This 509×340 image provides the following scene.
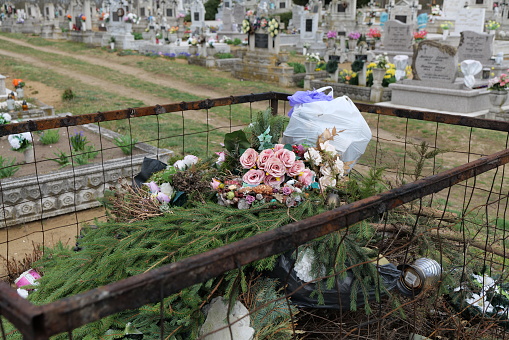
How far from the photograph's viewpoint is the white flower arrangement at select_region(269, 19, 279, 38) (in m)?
16.8

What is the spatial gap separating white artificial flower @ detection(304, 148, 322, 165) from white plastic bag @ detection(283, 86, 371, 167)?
330mm

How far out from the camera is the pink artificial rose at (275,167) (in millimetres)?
3104

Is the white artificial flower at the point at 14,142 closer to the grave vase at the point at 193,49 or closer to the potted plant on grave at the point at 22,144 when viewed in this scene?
the potted plant on grave at the point at 22,144

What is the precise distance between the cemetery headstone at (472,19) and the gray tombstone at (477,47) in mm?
5502

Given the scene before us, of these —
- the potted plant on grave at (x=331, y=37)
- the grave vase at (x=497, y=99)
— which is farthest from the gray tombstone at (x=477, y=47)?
the potted plant on grave at (x=331, y=37)

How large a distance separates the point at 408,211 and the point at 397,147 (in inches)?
236

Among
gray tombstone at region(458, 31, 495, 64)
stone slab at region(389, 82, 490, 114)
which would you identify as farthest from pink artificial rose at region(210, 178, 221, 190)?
gray tombstone at region(458, 31, 495, 64)

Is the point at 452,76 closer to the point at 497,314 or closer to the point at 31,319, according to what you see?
the point at 497,314

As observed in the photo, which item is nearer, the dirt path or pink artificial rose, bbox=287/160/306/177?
pink artificial rose, bbox=287/160/306/177

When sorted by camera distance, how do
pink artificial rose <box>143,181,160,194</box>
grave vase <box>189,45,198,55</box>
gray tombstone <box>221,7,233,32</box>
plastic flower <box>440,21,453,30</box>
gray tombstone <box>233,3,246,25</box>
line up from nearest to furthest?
1. pink artificial rose <box>143,181,160,194</box>
2. grave vase <box>189,45,198,55</box>
3. plastic flower <box>440,21,453,30</box>
4. gray tombstone <box>221,7,233,32</box>
5. gray tombstone <box>233,3,246,25</box>

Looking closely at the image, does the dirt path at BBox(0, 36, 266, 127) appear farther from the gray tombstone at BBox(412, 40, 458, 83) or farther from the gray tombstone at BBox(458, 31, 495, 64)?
the gray tombstone at BBox(458, 31, 495, 64)

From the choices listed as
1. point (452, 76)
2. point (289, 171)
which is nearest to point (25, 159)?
point (289, 171)

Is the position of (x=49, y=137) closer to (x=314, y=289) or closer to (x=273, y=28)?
(x=314, y=289)

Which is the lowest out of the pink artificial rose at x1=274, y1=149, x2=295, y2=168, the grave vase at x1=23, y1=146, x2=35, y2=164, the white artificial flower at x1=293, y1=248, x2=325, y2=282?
the grave vase at x1=23, y1=146, x2=35, y2=164
